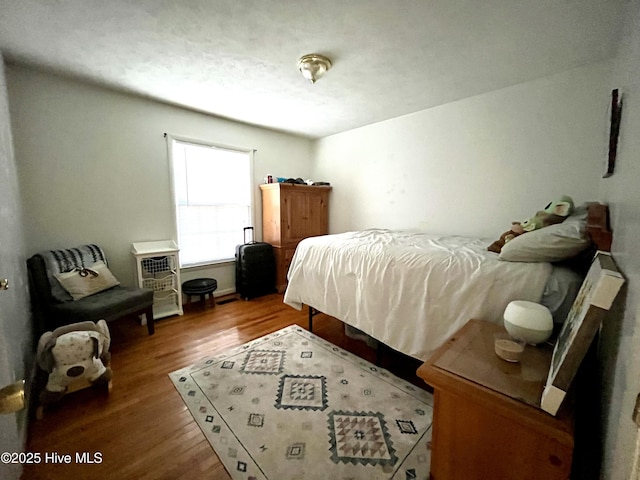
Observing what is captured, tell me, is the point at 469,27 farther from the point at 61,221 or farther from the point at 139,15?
the point at 61,221

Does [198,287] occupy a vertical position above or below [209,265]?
below

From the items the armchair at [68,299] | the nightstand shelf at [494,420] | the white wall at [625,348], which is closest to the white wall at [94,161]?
the armchair at [68,299]

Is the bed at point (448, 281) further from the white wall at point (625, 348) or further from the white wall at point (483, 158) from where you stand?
the white wall at point (483, 158)

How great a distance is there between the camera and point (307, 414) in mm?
1550

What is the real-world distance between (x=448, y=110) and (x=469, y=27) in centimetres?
144

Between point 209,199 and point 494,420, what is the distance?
3660 millimetres

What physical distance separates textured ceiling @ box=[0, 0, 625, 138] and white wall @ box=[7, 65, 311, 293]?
0.24m

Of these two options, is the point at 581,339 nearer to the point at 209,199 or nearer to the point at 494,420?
the point at 494,420

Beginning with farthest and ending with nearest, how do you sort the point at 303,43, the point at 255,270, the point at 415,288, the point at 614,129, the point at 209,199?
the point at 255,270 → the point at 209,199 → the point at 303,43 → the point at 415,288 → the point at 614,129

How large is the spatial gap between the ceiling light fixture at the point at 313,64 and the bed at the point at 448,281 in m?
1.54

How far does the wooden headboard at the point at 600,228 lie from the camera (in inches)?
46.6

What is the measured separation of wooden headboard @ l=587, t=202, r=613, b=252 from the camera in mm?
1185

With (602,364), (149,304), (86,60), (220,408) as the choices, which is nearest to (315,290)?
(220,408)

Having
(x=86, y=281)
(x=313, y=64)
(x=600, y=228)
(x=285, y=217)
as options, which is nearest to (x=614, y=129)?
(x=600, y=228)
